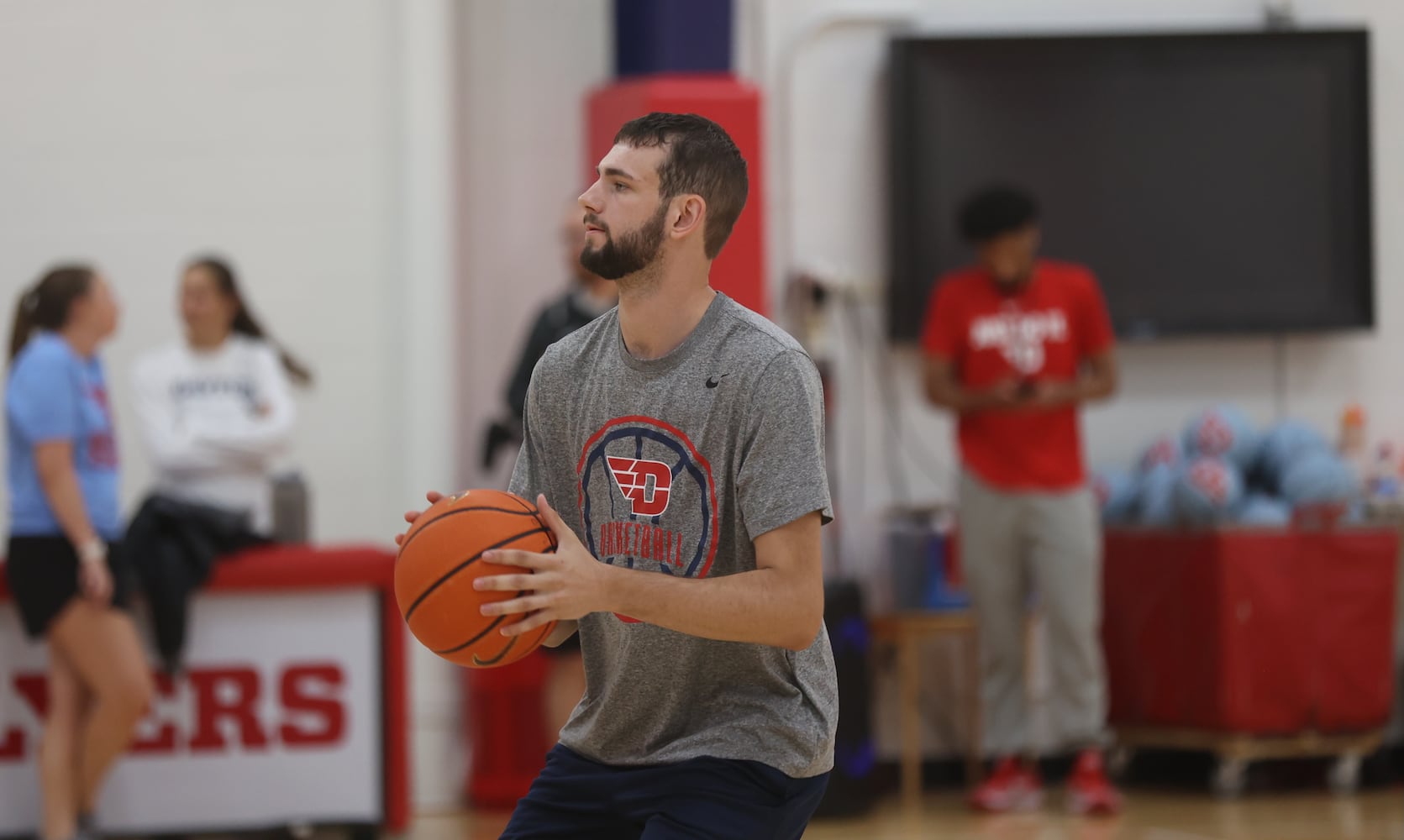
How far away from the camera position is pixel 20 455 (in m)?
5.03

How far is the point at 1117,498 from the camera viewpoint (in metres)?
6.39

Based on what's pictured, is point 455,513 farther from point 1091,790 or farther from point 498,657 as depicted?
point 1091,790

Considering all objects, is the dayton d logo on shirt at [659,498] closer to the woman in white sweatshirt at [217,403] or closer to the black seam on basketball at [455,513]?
the black seam on basketball at [455,513]

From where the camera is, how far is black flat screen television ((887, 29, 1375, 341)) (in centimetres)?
652

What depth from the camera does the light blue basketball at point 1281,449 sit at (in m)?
6.28

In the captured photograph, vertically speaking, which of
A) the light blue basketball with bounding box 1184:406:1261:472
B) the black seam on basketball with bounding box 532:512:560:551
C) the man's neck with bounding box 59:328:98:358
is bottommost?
the black seam on basketball with bounding box 532:512:560:551

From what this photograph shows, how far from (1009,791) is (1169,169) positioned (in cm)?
256

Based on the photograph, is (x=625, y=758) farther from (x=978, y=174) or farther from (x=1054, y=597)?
(x=978, y=174)

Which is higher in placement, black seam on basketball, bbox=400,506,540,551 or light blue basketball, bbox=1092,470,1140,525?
black seam on basketball, bbox=400,506,540,551

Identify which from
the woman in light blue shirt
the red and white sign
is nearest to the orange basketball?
the woman in light blue shirt

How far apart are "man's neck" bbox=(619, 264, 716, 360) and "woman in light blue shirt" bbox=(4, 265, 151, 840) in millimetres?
3129

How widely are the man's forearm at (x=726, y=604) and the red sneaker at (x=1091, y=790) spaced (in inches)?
154

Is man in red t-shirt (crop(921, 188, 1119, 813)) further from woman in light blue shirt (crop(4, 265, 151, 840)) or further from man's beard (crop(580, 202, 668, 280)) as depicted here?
man's beard (crop(580, 202, 668, 280))

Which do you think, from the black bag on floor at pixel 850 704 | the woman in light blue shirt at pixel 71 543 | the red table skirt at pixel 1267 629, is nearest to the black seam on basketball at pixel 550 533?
the woman in light blue shirt at pixel 71 543
